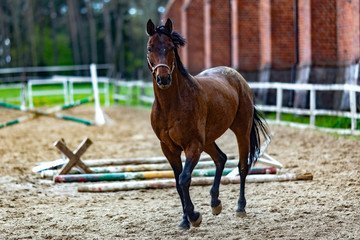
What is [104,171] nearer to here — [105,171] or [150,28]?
[105,171]

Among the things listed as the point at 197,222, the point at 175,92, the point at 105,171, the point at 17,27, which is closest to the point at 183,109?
the point at 175,92

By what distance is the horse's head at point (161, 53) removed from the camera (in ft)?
17.7

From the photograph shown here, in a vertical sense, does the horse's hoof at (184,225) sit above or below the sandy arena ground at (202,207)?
above

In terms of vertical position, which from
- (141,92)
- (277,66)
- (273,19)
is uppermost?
(273,19)

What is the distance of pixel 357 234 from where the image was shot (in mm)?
5141

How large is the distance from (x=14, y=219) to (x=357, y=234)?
149 inches

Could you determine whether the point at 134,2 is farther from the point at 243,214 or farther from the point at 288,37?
the point at 243,214

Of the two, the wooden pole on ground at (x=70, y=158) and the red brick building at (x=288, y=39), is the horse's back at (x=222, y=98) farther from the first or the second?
the red brick building at (x=288, y=39)

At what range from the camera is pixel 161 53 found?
Result: 18.2 ft

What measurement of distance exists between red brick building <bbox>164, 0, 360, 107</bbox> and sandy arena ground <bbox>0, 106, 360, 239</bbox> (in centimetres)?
645

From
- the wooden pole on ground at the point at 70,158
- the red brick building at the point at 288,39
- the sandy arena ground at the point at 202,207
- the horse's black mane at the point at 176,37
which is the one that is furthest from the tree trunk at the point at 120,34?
the horse's black mane at the point at 176,37

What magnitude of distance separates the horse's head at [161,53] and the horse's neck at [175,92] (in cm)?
19

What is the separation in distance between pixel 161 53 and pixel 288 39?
654 inches

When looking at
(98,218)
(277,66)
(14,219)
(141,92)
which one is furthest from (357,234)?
(141,92)
